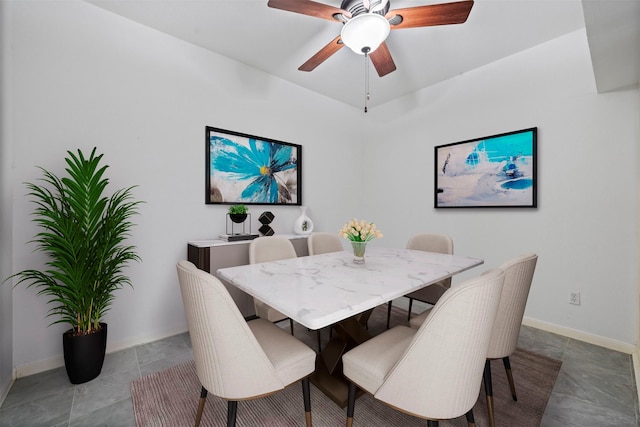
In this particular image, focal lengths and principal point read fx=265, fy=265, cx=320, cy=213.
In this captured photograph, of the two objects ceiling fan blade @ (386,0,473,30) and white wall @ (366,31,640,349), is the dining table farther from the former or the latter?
ceiling fan blade @ (386,0,473,30)

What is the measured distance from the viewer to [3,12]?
1739 millimetres

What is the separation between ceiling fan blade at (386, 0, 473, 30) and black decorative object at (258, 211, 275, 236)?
6.63ft

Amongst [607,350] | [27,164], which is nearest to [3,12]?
[27,164]

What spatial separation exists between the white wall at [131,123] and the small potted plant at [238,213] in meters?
0.20

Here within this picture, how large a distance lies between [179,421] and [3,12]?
2.79 meters

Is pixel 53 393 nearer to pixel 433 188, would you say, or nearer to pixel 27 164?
pixel 27 164

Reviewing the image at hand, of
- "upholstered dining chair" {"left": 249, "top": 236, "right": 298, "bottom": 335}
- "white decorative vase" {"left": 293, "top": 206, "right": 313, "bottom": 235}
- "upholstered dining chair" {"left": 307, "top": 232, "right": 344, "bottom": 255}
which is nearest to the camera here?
"upholstered dining chair" {"left": 249, "top": 236, "right": 298, "bottom": 335}

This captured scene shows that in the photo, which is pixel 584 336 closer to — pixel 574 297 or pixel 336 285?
pixel 574 297

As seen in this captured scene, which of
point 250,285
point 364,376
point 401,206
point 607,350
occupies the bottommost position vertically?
point 607,350

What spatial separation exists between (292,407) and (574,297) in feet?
8.72

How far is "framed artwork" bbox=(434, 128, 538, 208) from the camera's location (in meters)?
2.64

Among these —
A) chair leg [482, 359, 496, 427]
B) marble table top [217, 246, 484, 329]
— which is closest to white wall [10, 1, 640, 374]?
marble table top [217, 246, 484, 329]

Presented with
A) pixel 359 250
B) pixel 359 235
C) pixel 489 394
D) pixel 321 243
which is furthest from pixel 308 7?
pixel 489 394

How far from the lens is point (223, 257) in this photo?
2.40 m
